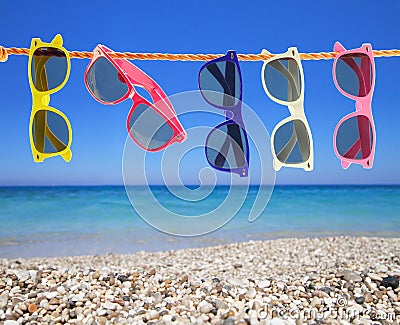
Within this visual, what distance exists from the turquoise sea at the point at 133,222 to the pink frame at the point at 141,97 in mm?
A: 1794

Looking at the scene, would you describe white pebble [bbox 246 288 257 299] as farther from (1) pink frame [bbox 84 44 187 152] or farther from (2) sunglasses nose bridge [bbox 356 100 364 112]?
(2) sunglasses nose bridge [bbox 356 100 364 112]

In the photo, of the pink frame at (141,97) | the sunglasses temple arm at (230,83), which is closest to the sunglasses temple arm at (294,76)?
the sunglasses temple arm at (230,83)

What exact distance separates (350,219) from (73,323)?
14.2 meters

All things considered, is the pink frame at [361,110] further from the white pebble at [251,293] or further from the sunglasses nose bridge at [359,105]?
the white pebble at [251,293]

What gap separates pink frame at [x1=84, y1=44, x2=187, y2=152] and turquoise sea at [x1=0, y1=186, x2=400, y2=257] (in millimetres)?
1794

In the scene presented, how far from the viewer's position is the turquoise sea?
8.84 metres

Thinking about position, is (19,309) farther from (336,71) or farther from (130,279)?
(336,71)

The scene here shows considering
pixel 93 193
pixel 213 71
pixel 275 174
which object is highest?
pixel 213 71

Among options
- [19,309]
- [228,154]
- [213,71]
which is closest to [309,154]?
[228,154]

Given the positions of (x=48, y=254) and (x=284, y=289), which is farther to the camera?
(x=48, y=254)

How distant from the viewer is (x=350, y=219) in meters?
15.2

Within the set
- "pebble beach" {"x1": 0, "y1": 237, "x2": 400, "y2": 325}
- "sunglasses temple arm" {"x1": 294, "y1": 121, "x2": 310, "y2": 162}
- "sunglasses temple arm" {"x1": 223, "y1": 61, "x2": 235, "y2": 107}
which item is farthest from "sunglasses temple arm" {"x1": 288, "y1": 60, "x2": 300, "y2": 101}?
"pebble beach" {"x1": 0, "y1": 237, "x2": 400, "y2": 325}

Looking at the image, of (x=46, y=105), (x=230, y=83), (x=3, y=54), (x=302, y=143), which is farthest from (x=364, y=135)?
(x=3, y=54)

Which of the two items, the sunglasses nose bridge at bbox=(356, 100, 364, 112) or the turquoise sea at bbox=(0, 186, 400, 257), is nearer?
the sunglasses nose bridge at bbox=(356, 100, 364, 112)
